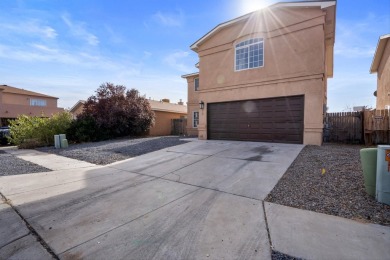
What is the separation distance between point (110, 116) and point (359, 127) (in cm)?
1636

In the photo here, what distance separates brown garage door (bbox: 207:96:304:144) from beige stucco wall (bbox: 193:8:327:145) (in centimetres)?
32

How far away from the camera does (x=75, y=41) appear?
35.8 ft

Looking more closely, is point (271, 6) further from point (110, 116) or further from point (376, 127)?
point (110, 116)

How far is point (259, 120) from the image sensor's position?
35.1ft

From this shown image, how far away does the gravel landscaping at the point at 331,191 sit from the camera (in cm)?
327

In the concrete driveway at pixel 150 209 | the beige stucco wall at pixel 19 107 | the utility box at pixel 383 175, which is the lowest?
the concrete driveway at pixel 150 209

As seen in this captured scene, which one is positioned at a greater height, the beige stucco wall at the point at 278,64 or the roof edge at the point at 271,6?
the roof edge at the point at 271,6

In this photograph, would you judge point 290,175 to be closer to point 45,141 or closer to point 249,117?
point 249,117

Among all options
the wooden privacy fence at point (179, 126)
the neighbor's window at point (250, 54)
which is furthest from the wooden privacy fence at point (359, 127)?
the wooden privacy fence at point (179, 126)

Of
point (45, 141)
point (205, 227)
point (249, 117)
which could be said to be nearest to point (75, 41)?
point (45, 141)

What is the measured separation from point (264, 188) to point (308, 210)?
1127 millimetres

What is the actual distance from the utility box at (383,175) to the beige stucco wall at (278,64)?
612cm

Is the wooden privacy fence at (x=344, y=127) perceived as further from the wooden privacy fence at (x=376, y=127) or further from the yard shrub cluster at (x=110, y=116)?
the yard shrub cluster at (x=110, y=116)

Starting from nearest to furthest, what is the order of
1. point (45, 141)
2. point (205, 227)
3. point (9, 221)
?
point (205, 227) < point (9, 221) < point (45, 141)
